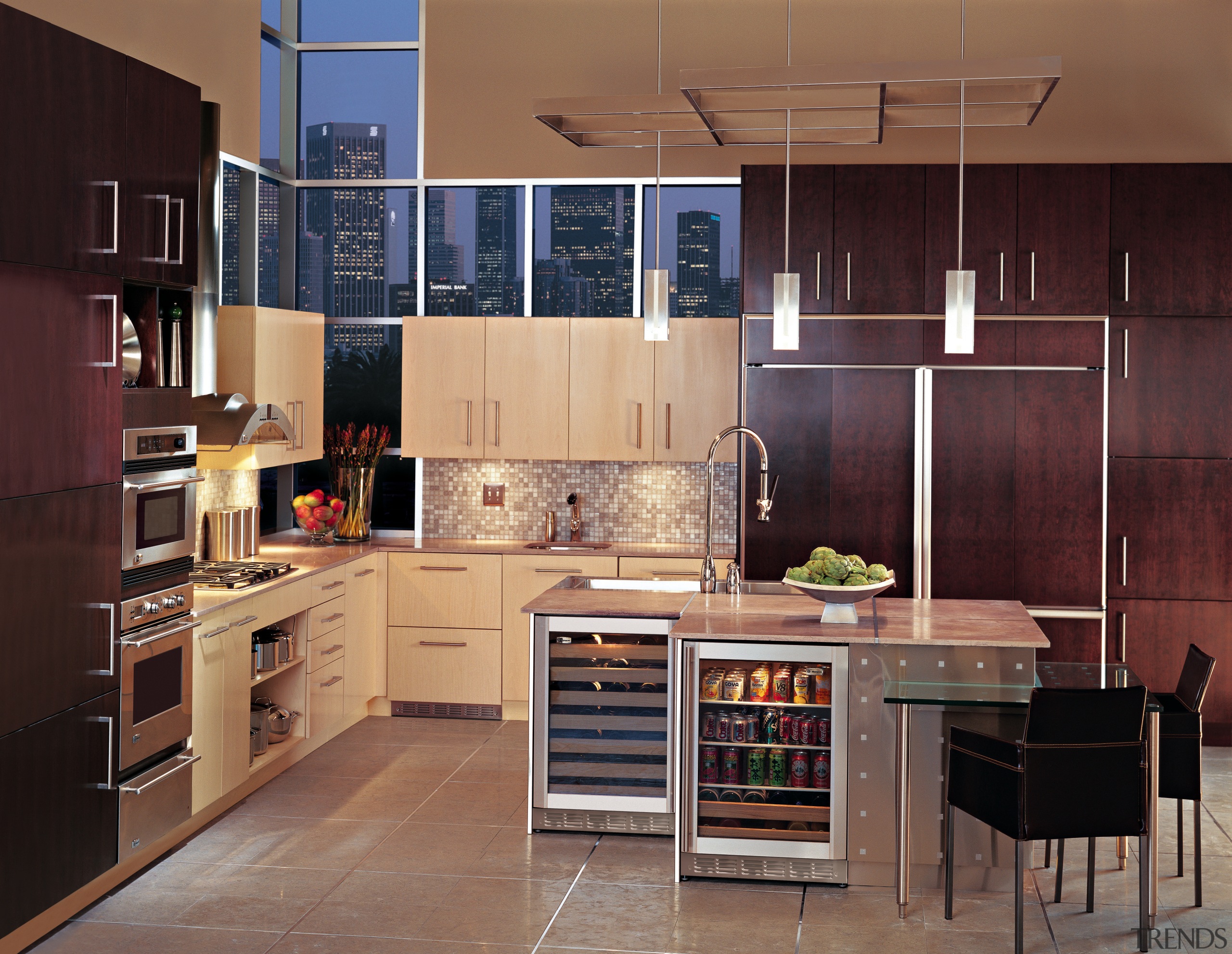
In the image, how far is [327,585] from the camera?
19.6ft

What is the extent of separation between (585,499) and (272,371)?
2.08 metres

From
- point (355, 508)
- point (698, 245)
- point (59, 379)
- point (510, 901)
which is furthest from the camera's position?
point (698, 245)

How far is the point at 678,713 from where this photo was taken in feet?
14.1

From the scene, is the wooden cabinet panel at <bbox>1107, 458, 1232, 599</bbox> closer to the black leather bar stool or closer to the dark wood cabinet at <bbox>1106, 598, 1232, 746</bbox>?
the dark wood cabinet at <bbox>1106, 598, 1232, 746</bbox>

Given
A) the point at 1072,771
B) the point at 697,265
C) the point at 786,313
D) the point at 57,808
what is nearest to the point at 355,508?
the point at 697,265

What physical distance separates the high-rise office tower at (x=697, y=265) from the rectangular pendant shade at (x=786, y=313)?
9.95ft

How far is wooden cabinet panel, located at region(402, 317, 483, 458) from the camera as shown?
271 inches

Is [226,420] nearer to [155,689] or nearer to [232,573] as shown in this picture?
[232,573]

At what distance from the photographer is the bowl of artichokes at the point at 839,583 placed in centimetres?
432

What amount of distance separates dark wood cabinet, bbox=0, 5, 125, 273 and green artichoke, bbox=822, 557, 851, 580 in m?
2.67

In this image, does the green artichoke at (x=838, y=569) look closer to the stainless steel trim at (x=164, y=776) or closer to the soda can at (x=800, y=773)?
the soda can at (x=800, y=773)

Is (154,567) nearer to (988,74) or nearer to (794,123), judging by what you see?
(794,123)

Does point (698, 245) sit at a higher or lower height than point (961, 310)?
higher

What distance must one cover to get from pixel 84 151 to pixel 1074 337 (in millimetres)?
4605
